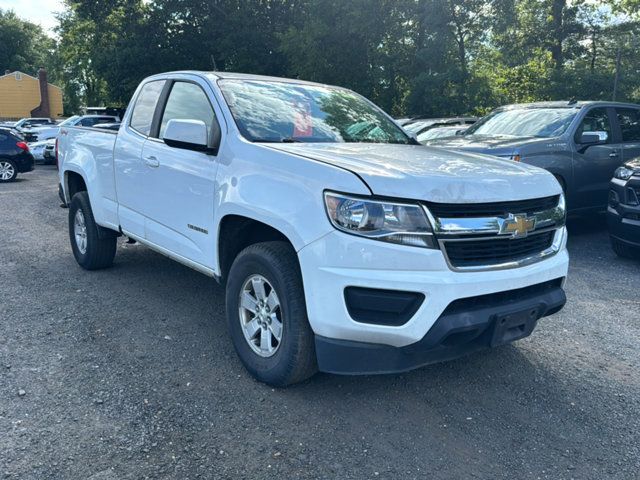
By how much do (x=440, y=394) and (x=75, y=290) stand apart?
3606 millimetres

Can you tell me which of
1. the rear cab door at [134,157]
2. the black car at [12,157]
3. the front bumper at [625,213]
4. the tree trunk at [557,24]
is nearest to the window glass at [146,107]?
the rear cab door at [134,157]

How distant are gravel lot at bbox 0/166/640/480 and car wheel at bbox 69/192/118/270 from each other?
0.90 metres

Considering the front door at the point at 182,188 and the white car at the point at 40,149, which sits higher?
the front door at the point at 182,188

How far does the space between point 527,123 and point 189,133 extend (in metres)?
6.05

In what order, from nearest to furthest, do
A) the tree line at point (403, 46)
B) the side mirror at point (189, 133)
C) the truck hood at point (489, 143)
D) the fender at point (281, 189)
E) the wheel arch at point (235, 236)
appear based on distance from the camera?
the fender at point (281, 189) < the wheel arch at point (235, 236) < the side mirror at point (189, 133) < the truck hood at point (489, 143) < the tree line at point (403, 46)

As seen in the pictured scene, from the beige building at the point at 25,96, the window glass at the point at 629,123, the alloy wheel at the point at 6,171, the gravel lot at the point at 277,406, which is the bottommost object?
the gravel lot at the point at 277,406

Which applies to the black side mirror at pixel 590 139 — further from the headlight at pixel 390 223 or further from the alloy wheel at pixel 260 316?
the alloy wheel at pixel 260 316

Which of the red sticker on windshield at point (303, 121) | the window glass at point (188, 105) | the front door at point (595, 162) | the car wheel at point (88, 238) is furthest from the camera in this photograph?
the front door at point (595, 162)

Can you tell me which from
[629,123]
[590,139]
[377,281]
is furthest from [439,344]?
[629,123]

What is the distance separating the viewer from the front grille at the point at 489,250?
3055mm

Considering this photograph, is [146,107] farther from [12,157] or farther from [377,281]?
[12,157]

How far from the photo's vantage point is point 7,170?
16.0 meters

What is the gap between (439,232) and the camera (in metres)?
2.99

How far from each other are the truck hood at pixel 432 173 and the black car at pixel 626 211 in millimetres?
3374
